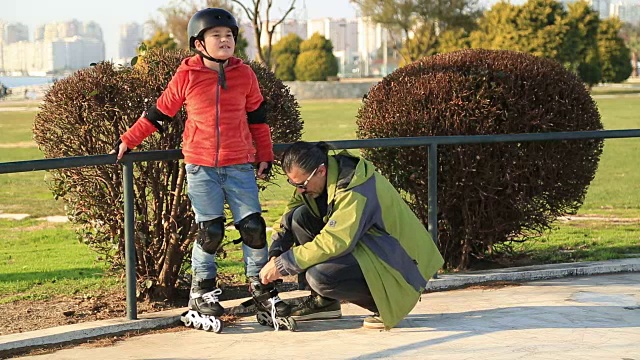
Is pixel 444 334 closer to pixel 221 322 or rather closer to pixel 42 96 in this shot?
pixel 221 322

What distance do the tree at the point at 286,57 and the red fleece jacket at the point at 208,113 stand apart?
194 feet

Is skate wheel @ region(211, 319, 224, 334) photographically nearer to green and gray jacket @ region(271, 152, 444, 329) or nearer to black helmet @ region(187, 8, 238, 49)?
green and gray jacket @ region(271, 152, 444, 329)

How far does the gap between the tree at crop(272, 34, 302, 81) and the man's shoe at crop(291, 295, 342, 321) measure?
5899cm

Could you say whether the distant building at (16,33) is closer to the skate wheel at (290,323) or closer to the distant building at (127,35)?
the distant building at (127,35)

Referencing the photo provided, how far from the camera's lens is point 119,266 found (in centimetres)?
651

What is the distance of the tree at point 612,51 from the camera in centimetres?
5894

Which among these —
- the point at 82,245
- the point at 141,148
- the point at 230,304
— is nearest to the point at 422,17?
the point at 82,245

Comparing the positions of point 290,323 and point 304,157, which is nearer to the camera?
point 304,157

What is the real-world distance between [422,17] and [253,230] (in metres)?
63.0

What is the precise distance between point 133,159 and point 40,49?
553ft

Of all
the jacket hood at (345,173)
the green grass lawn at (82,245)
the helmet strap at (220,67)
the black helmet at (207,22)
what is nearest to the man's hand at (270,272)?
the jacket hood at (345,173)

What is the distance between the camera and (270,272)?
516 centimetres

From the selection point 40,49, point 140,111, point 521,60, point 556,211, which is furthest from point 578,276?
point 40,49

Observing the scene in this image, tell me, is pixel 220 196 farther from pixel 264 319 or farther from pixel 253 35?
pixel 253 35
